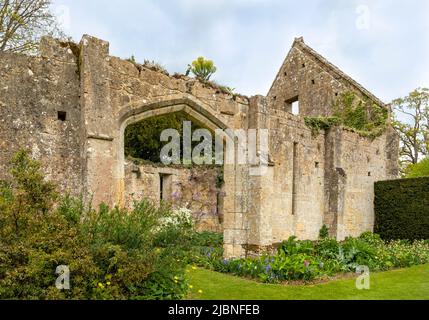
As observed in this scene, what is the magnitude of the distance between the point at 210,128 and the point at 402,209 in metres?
8.98

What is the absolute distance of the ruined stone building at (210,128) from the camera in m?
6.63

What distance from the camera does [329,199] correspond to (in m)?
13.1

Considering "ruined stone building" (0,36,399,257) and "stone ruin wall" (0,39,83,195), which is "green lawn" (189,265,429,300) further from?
"stone ruin wall" (0,39,83,195)

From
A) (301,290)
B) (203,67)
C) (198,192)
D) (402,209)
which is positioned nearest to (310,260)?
(301,290)

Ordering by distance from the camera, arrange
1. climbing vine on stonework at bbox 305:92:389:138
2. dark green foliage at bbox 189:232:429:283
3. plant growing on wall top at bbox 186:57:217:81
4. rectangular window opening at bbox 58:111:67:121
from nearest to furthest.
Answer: rectangular window opening at bbox 58:111:67:121 < dark green foliage at bbox 189:232:429:283 < climbing vine on stonework at bbox 305:92:389:138 < plant growing on wall top at bbox 186:57:217:81

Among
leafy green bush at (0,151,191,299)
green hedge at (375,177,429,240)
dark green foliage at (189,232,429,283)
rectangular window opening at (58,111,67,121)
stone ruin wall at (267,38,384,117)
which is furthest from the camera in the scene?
stone ruin wall at (267,38,384,117)

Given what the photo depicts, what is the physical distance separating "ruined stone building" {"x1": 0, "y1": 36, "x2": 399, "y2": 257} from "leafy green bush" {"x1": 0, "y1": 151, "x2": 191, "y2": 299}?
5.28 feet

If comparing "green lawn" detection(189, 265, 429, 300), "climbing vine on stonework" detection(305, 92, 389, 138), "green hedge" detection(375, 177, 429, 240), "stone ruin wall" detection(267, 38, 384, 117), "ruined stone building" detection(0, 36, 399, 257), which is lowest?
"green lawn" detection(189, 265, 429, 300)

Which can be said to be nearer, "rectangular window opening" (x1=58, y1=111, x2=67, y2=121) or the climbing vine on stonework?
"rectangular window opening" (x1=58, y1=111, x2=67, y2=121)

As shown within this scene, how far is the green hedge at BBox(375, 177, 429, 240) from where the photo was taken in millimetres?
14117

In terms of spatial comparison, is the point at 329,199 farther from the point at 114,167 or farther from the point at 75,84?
the point at 75,84

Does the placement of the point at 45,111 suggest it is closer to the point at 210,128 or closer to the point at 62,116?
the point at 62,116

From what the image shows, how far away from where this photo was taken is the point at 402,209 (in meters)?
14.7

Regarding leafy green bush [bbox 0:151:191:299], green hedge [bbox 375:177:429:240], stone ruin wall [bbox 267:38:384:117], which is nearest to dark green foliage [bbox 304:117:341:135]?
stone ruin wall [bbox 267:38:384:117]
